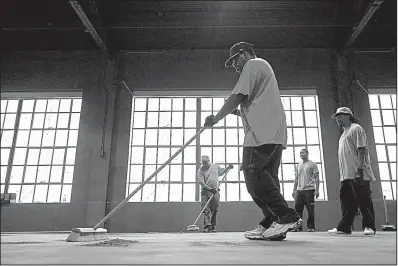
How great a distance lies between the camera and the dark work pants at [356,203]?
9.07 ft

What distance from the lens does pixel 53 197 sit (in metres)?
6.09

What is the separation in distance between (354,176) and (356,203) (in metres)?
0.24

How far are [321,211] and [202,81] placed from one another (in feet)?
10.4

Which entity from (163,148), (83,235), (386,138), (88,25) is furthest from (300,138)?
(83,235)

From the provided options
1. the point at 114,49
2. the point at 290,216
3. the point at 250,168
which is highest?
the point at 114,49

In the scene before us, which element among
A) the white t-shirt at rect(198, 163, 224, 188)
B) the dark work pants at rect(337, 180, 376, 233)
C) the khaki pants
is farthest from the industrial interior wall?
the dark work pants at rect(337, 180, 376, 233)

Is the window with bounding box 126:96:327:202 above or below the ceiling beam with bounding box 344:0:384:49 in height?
below

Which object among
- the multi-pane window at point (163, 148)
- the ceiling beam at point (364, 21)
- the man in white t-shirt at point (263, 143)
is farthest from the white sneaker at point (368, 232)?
the ceiling beam at point (364, 21)

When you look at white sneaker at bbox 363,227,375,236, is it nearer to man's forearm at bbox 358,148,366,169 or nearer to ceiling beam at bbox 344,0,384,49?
man's forearm at bbox 358,148,366,169

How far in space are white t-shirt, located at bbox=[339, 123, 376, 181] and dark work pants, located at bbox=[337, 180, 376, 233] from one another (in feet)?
0.24

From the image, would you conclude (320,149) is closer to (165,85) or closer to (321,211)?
(321,211)

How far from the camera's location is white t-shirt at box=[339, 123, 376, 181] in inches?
110

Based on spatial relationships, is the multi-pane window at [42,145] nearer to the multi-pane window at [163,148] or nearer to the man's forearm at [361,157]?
the multi-pane window at [163,148]

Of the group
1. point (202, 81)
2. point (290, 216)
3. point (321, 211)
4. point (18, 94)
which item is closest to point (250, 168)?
point (290, 216)
